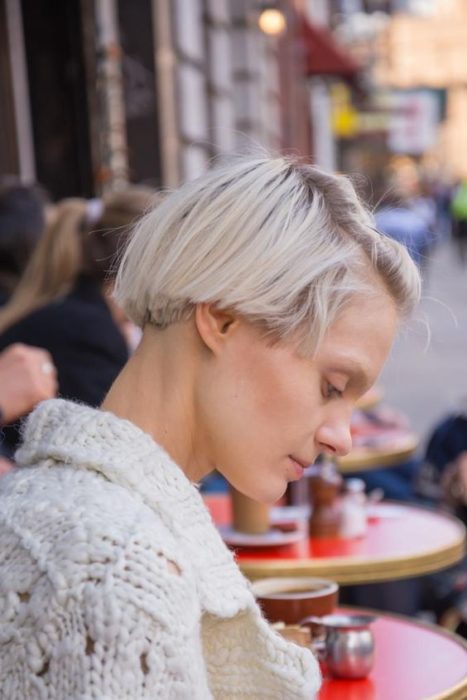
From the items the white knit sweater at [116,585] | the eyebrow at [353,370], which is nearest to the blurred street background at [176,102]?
the eyebrow at [353,370]

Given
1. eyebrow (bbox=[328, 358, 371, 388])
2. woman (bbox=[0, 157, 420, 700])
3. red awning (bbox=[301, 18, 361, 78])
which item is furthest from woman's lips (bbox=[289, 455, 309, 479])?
red awning (bbox=[301, 18, 361, 78])

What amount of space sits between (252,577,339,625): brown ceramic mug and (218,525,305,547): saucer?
922 mm

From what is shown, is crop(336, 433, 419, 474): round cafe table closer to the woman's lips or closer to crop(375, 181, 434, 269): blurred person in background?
crop(375, 181, 434, 269): blurred person in background

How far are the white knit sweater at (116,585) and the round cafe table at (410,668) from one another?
74 centimetres

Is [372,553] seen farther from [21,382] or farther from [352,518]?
[21,382]

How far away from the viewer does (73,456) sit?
1.55 meters

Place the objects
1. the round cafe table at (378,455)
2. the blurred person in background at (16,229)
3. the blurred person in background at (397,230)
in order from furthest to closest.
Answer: the blurred person in background at (16,229) < the round cafe table at (378,455) < the blurred person in background at (397,230)

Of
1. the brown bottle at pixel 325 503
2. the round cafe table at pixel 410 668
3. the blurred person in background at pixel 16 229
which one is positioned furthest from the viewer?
the blurred person in background at pixel 16 229

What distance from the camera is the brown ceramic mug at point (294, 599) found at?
8.27 ft

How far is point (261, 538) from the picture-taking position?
142 inches

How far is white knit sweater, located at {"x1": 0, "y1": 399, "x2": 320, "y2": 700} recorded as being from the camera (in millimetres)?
1359

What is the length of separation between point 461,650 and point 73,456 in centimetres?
133

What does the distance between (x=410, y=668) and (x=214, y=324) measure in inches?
44.5

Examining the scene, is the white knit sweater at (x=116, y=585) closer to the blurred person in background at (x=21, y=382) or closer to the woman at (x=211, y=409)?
the woman at (x=211, y=409)
